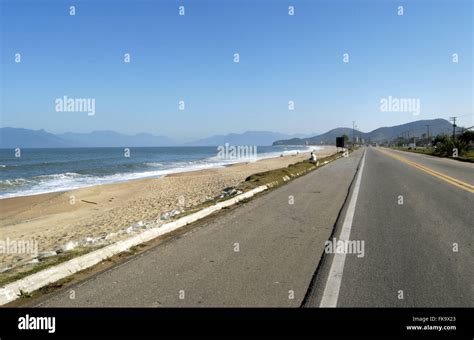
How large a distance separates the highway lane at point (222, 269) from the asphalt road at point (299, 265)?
1 cm

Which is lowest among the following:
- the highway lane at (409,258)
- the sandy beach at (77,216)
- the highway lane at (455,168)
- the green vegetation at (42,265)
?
the sandy beach at (77,216)

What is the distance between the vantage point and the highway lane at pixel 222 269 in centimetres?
460

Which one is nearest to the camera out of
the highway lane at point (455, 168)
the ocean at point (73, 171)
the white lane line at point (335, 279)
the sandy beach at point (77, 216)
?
the white lane line at point (335, 279)

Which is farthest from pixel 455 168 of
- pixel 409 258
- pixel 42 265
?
pixel 42 265

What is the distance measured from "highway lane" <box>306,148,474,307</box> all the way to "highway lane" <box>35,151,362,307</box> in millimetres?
474

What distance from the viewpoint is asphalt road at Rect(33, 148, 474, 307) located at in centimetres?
456

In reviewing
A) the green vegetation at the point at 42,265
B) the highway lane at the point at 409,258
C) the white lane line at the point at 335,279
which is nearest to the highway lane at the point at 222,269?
the white lane line at the point at 335,279

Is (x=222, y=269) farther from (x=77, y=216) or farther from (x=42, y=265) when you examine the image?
(x=77, y=216)

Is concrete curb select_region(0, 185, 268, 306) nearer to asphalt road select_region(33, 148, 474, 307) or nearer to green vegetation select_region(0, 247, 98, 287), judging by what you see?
green vegetation select_region(0, 247, 98, 287)

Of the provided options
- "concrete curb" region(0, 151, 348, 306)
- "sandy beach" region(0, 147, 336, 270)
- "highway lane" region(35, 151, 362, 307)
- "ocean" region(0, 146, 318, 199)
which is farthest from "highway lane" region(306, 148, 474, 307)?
"ocean" region(0, 146, 318, 199)

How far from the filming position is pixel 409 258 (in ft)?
19.7

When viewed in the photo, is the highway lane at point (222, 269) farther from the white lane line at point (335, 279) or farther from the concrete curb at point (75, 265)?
the concrete curb at point (75, 265)

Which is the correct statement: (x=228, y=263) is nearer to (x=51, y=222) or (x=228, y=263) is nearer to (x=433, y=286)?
(x=433, y=286)
